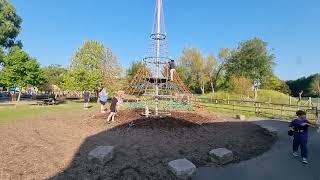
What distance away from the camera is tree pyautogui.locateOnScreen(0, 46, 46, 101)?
3694 cm

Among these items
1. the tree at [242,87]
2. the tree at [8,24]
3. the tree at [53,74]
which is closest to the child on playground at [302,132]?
the tree at [8,24]

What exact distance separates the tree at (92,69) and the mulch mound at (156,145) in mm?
28259

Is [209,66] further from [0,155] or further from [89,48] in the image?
[0,155]

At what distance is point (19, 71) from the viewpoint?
3750 centimetres

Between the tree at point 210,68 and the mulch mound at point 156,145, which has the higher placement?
the tree at point 210,68

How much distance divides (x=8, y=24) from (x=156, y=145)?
38774 mm

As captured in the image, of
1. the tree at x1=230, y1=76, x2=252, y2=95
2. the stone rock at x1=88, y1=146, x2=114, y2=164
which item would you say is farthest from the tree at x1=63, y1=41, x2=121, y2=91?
the stone rock at x1=88, y1=146, x2=114, y2=164

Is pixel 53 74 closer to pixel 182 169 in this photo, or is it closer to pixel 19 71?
pixel 19 71

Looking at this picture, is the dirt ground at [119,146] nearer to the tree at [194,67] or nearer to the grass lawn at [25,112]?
the grass lawn at [25,112]

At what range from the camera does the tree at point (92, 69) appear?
150 feet

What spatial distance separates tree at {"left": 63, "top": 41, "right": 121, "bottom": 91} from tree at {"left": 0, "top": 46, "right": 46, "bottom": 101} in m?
7.13

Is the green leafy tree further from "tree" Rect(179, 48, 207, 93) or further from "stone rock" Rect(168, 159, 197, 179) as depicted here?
"stone rock" Rect(168, 159, 197, 179)

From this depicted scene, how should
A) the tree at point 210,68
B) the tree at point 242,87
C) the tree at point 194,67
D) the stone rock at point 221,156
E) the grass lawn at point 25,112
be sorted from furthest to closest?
the tree at point 210,68
the tree at point 194,67
the tree at point 242,87
the grass lawn at point 25,112
the stone rock at point 221,156

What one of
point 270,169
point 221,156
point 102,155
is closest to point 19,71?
point 102,155
